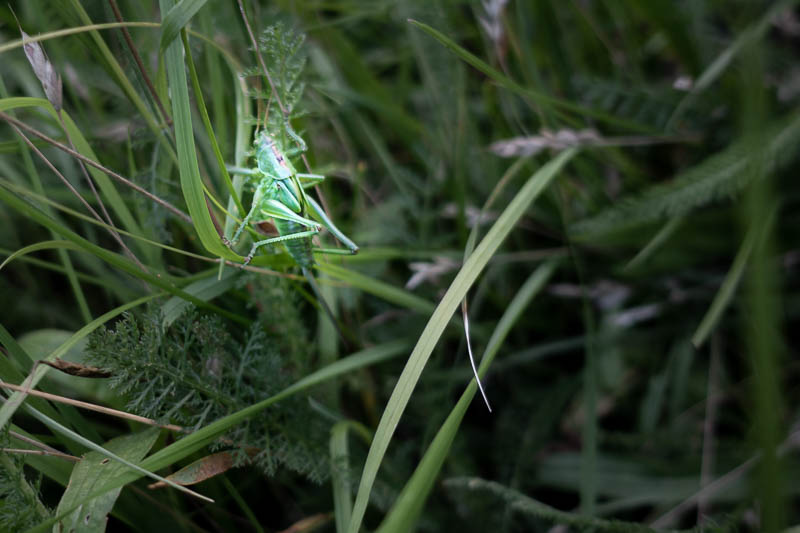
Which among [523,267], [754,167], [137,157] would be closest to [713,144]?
[523,267]

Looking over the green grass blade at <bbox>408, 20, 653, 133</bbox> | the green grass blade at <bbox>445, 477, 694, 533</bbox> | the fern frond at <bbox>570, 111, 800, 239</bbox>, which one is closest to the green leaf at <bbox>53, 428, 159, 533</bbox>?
the green grass blade at <bbox>445, 477, 694, 533</bbox>

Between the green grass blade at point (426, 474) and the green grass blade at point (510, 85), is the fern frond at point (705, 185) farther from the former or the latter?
the green grass blade at point (426, 474)

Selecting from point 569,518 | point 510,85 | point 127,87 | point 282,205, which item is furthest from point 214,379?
point 510,85

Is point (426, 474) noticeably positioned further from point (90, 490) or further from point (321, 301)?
point (90, 490)

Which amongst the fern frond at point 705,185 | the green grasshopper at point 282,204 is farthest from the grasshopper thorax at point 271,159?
the fern frond at point 705,185

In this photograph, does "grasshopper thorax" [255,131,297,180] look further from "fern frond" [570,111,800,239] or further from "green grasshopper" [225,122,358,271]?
"fern frond" [570,111,800,239]
